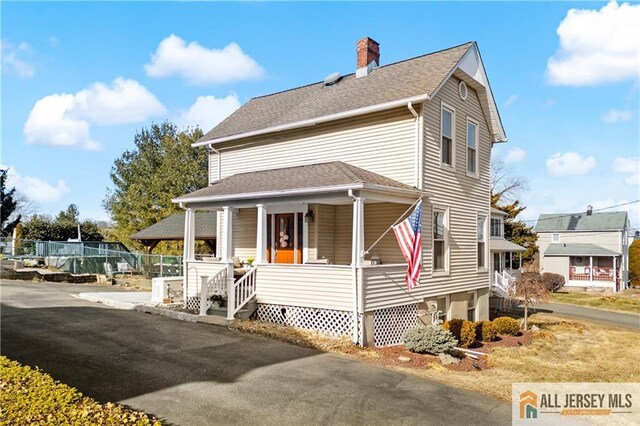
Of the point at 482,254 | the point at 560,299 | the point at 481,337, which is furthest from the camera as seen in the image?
the point at 560,299

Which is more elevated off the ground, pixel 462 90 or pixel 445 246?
pixel 462 90

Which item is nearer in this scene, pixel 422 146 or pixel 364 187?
pixel 364 187

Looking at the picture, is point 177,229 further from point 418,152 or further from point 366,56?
point 418,152

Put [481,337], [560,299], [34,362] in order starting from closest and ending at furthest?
[34,362] < [481,337] < [560,299]

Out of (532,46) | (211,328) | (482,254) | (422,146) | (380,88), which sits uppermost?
(532,46)

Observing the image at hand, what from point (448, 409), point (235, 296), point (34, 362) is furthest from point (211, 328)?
point (448, 409)

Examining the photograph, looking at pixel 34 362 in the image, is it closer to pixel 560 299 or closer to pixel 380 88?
pixel 380 88

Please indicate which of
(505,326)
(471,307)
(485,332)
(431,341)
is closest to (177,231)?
(471,307)

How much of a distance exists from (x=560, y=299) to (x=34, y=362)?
33980mm

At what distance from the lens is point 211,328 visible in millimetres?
12484

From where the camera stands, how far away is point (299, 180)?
13844mm

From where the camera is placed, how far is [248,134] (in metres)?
17.4

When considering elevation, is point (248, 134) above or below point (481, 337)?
above

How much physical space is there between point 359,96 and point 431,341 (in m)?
8.39
